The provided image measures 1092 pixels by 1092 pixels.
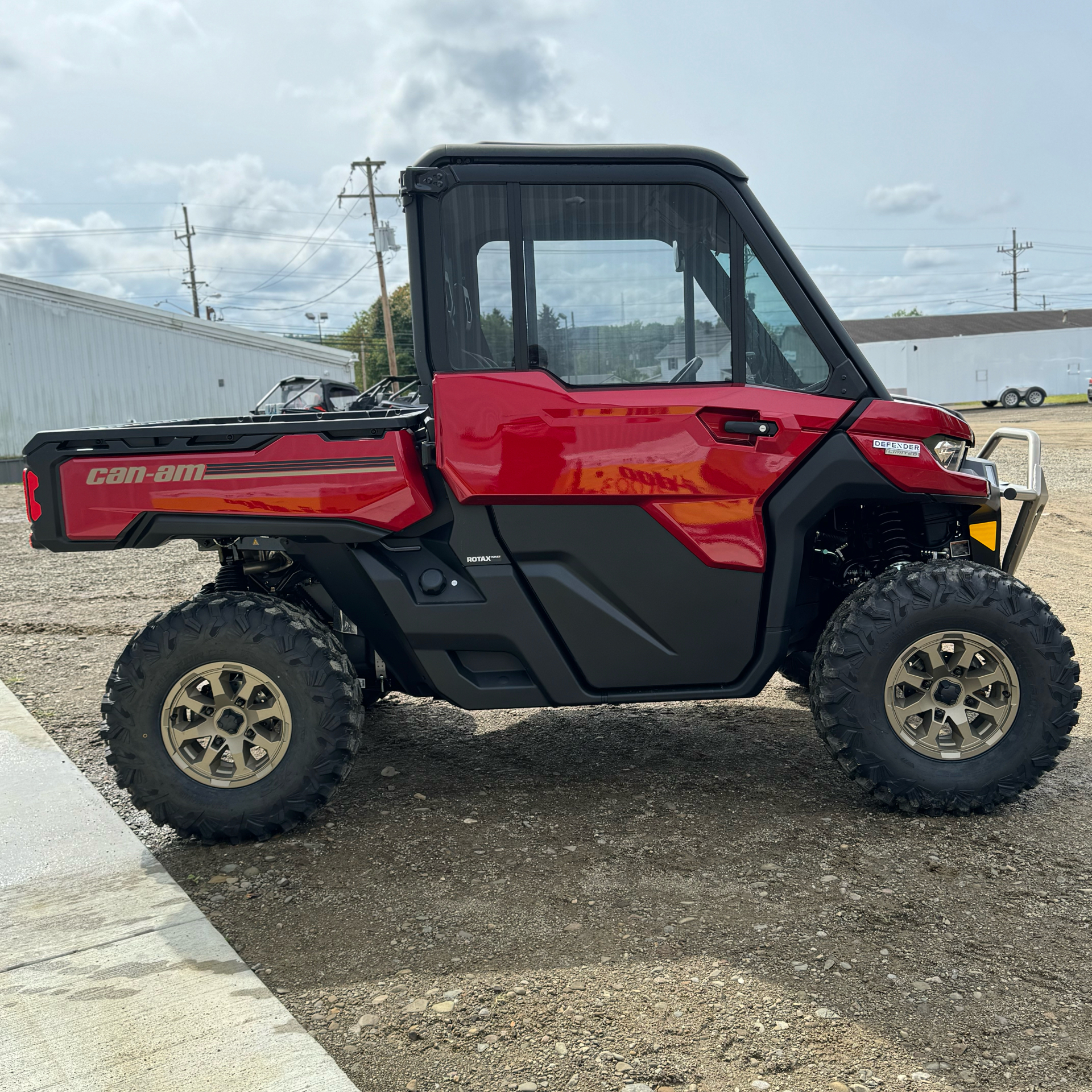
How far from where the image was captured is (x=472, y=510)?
3.68 meters

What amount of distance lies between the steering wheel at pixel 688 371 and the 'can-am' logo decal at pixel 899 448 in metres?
0.72

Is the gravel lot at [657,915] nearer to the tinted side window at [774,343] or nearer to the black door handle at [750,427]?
the black door handle at [750,427]

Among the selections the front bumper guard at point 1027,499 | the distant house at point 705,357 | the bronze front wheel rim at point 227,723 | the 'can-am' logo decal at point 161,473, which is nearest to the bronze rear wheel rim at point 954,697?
the front bumper guard at point 1027,499

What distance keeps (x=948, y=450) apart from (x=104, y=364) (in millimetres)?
27081

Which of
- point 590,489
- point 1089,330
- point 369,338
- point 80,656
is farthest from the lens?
point 369,338

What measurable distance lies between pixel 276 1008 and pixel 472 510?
1.79 m

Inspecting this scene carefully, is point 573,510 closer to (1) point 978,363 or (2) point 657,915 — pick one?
(2) point 657,915

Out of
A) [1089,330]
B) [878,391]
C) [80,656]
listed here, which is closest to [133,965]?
[878,391]

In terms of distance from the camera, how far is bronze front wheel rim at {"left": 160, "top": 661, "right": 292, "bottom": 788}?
11.9 feet

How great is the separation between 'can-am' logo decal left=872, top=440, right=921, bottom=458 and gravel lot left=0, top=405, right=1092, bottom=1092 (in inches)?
55.6

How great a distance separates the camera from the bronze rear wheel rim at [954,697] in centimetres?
371

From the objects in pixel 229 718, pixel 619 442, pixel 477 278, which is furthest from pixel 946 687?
pixel 229 718

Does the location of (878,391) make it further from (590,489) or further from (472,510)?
(472,510)

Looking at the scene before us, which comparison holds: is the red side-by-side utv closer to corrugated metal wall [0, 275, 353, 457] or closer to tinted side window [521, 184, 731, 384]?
tinted side window [521, 184, 731, 384]
